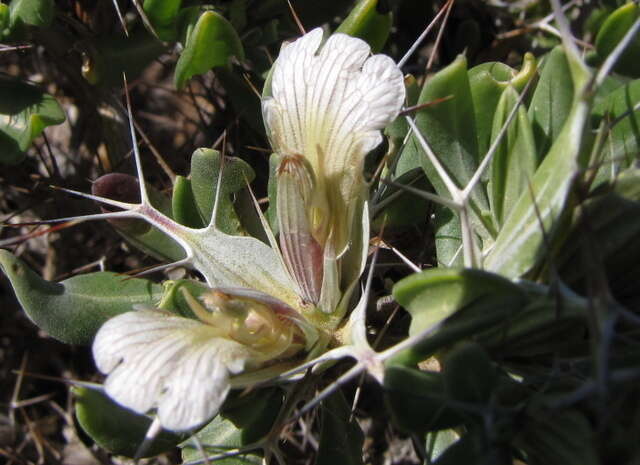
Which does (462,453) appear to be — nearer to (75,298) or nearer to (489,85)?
(489,85)

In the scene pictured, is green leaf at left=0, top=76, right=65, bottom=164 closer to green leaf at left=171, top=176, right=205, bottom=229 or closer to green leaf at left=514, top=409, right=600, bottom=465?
green leaf at left=171, top=176, right=205, bottom=229

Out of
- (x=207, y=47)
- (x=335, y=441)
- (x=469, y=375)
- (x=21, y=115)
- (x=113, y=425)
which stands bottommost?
(x=335, y=441)

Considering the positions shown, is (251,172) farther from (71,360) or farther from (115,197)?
(71,360)

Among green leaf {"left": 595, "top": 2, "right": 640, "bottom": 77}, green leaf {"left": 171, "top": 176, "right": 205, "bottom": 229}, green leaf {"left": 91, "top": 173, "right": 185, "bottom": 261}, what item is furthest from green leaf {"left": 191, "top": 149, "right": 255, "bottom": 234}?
green leaf {"left": 595, "top": 2, "right": 640, "bottom": 77}

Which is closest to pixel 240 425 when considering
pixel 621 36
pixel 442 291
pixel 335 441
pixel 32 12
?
pixel 335 441

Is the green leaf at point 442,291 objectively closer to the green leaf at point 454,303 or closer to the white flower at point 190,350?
the green leaf at point 454,303

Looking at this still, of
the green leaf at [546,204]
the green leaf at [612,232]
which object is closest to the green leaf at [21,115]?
the green leaf at [546,204]

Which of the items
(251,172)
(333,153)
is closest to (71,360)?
(251,172)
